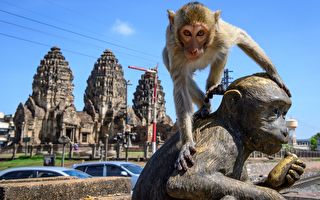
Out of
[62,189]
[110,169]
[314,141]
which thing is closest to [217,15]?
[62,189]

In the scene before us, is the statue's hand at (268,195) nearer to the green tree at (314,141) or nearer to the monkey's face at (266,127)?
the monkey's face at (266,127)

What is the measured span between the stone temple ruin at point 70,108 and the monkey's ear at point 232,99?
56396mm

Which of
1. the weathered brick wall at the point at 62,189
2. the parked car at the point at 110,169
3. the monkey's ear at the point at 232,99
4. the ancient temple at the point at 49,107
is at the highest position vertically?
the ancient temple at the point at 49,107

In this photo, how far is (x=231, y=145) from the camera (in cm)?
269

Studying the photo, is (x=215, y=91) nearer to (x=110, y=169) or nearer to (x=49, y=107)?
(x=110, y=169)

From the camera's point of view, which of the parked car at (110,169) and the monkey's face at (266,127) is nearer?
the monkey's face at (266,127)

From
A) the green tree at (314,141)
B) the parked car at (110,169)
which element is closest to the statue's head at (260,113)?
the parked car at (110,169)

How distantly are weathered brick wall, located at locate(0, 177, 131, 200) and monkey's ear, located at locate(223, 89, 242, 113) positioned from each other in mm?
2493

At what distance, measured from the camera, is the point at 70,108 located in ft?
199

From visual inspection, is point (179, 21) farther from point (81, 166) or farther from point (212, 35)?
point (81, 166)

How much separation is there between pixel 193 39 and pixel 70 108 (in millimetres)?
59282

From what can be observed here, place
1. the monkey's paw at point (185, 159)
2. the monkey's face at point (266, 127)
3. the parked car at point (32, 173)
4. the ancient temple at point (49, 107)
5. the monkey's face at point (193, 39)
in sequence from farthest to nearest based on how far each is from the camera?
the ancient temple at point (49, 107) → the parked car at point (32, 173) → the monkey's face at point (193, 39) → the monkey's face at point (266, 127) → the monkey's paw at point (185, 159)

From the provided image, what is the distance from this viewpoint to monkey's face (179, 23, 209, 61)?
309 centimetres

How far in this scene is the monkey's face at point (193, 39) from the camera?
3094 mm
